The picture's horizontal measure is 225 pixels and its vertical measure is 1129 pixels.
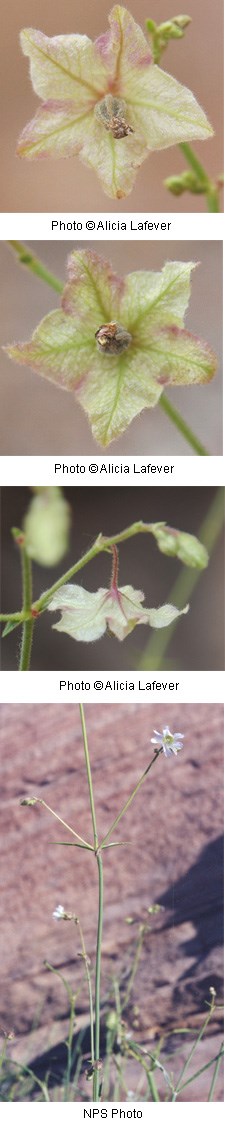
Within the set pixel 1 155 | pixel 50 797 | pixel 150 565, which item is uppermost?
pixel 1 155

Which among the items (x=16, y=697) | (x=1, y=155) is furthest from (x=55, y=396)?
(x=16, y=697)

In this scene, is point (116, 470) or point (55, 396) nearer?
point (116, 470)

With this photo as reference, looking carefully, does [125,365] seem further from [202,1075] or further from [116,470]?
[202,1075]

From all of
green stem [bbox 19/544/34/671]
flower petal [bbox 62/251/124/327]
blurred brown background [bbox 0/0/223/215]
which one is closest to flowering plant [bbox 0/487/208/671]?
green stem [bbox 19/544/34/671]

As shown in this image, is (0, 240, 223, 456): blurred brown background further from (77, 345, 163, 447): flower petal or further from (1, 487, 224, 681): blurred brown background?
(77, 345, 163, 447): flower petal
